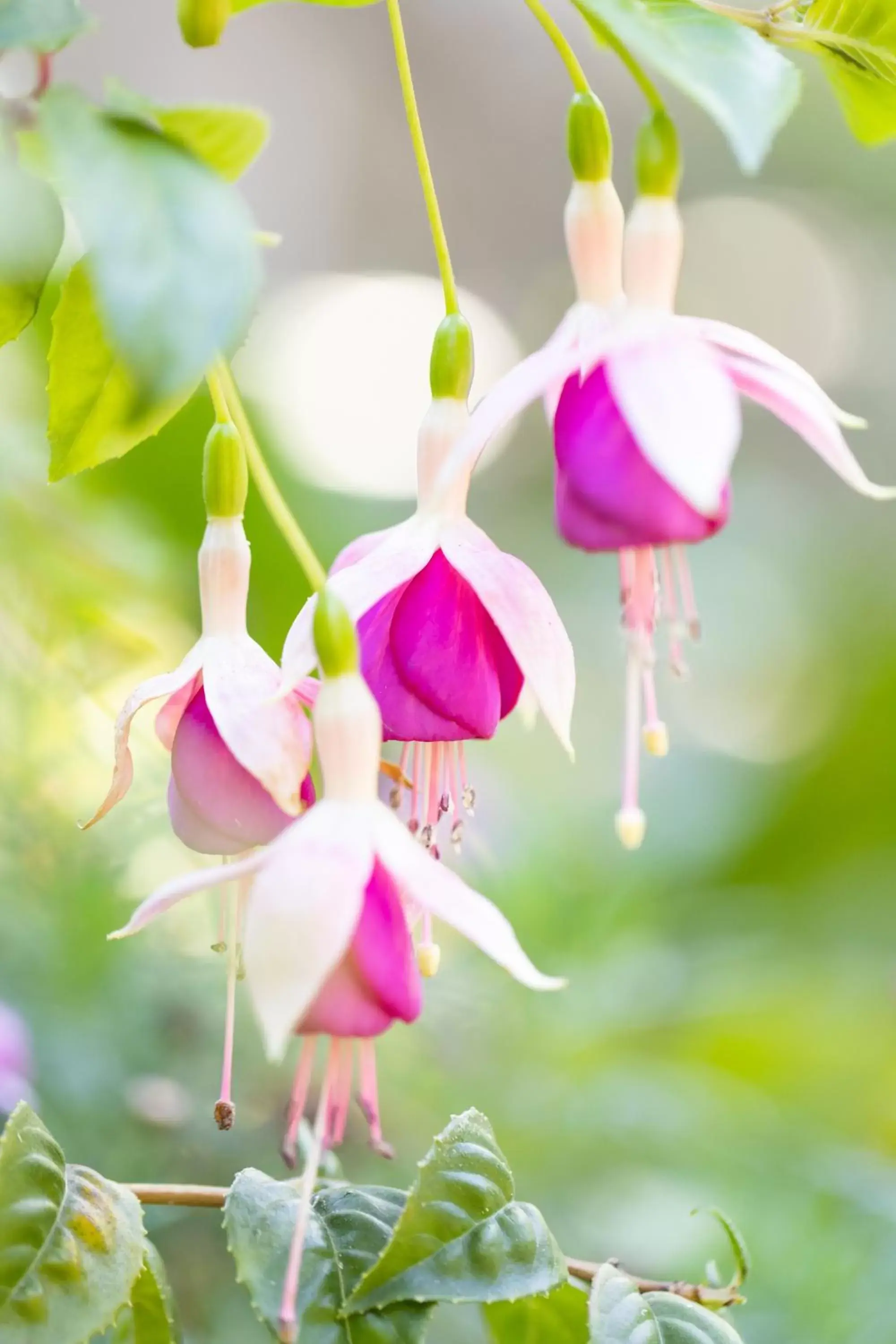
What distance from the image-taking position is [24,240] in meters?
0.46

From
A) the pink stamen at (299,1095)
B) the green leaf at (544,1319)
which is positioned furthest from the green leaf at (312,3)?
the green leaf at (544,1319)

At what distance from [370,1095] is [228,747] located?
0.41 ft

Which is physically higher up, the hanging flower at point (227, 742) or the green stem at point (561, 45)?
the green stem at point (561, 45)

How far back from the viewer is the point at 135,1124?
95cm

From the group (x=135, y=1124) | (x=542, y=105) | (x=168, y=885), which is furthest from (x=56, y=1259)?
(x=542, y=105)

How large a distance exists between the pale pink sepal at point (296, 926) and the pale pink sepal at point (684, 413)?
137mm

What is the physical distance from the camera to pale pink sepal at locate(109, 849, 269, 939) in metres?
0.42

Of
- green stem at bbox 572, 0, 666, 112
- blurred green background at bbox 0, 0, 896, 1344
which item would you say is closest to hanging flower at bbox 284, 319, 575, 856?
green stem at bbox 572, 0, 666, 112

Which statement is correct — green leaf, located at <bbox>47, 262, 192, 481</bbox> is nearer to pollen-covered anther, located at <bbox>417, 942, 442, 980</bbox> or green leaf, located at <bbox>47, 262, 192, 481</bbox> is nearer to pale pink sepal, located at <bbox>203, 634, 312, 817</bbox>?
pale pink sepal, located at <bbox>203, 634, 312, 817</bbox>

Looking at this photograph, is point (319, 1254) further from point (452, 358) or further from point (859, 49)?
point (859, 49)

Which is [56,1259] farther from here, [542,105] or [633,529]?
[542,105]

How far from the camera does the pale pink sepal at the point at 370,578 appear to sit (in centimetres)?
47

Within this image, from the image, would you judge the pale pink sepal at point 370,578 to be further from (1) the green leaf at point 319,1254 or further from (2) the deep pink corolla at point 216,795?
(1) the green leaf at point 319,1254

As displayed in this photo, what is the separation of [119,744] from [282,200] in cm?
361
